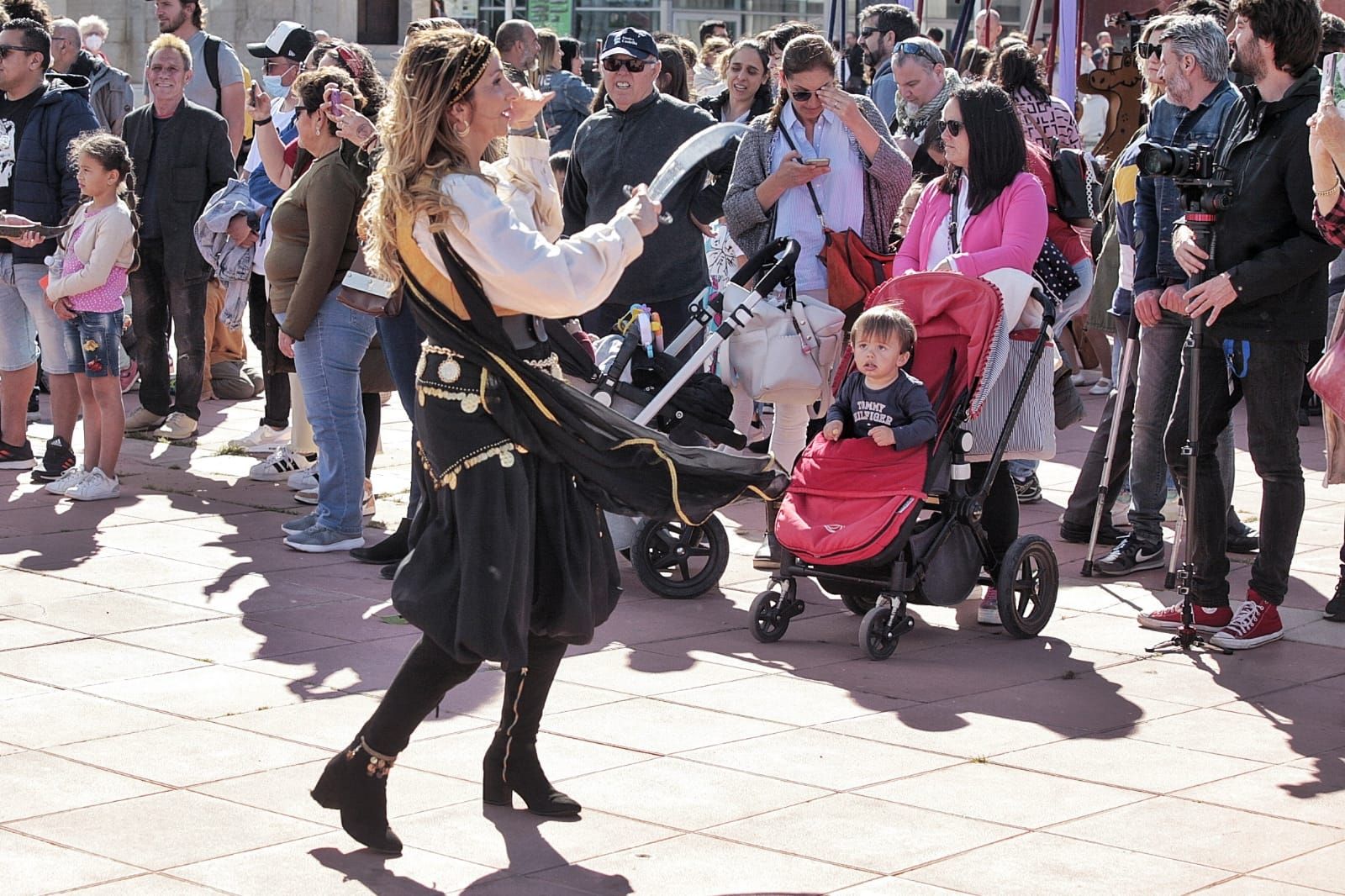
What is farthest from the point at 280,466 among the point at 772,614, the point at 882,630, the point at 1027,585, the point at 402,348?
the point at 1027,585

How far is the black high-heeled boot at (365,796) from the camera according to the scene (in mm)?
4438

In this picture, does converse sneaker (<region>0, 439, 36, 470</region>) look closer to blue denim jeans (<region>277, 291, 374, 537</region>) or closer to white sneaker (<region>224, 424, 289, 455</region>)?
white sneaker (<region>224, 424, 289, 455</region>)

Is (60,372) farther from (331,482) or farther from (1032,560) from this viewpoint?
(1032,560)

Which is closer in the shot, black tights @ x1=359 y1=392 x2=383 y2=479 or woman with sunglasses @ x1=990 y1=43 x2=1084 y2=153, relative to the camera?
black tights @ x1=359 y1=392 x2=383 y2=479

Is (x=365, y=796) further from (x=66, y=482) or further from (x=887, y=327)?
(x=66, y=482)

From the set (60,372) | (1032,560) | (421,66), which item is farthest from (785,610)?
(60,372)

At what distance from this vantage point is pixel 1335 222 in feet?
19.6

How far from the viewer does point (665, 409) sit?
7367 millimetres

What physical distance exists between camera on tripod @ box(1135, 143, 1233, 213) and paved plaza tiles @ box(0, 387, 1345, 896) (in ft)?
5.32

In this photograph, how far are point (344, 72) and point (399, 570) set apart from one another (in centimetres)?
388

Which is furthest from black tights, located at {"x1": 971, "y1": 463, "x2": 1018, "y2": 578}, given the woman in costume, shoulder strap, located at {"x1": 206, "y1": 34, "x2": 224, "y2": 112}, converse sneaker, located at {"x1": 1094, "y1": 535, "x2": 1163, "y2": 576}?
shoulder strap, located at {"x1": 206, "y1": 34, "x2": 224, "y2": 112}

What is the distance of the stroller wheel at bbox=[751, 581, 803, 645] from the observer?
663 cm

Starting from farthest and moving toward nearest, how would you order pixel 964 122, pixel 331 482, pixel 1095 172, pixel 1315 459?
1. pixel 1095 172
2. pixel 1315 459
3. pixel 331 482
4. pixel 964 122

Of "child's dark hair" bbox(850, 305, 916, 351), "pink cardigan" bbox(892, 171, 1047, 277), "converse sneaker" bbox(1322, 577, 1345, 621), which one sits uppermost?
"pink cardigan" bbox(892, 171, 1047, 277)
